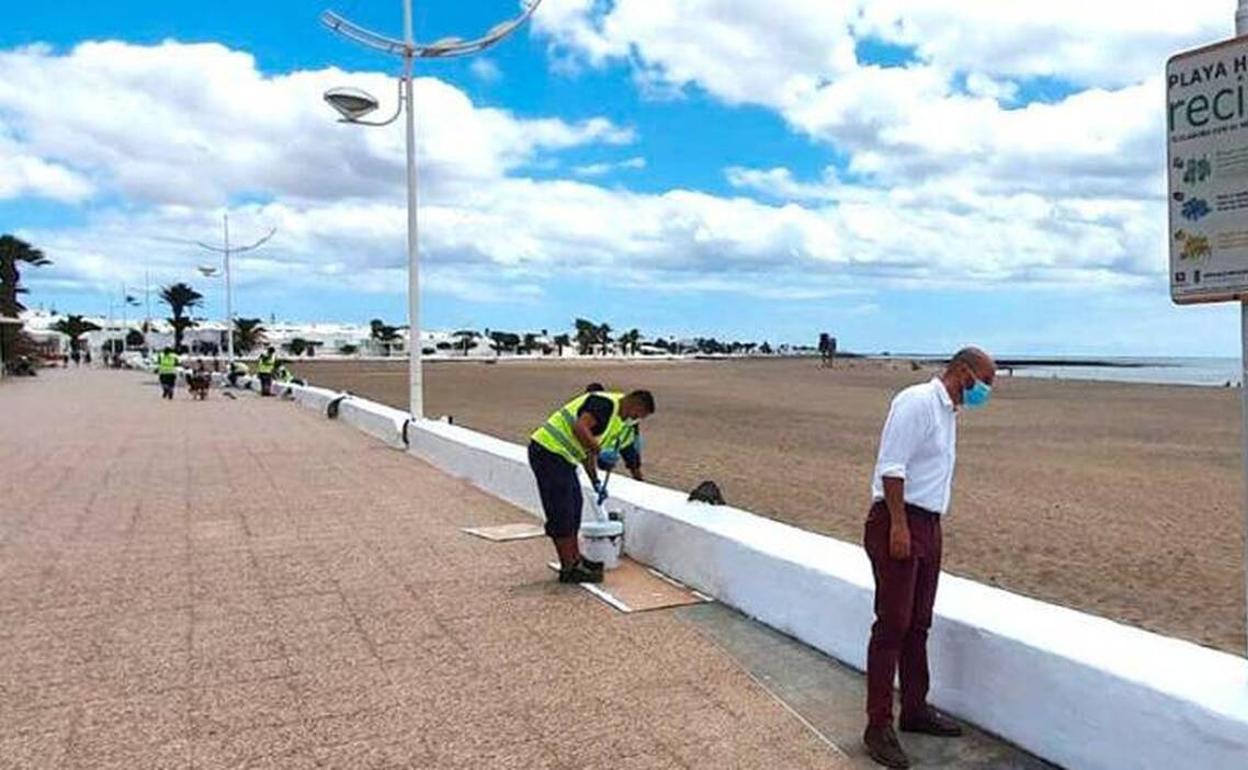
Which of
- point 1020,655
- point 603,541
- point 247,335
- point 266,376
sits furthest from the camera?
point 247,335

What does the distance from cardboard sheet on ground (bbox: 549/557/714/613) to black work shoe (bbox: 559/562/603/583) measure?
3cm

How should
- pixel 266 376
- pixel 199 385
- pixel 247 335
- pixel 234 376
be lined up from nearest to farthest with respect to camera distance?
pixel 199 385 → pixel 266 376 → pixel 234 376 → pixel 247 335

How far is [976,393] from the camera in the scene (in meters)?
3.70

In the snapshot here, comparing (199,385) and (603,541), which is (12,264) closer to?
(199,385)

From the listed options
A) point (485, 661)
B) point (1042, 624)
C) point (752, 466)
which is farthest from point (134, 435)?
point (1042, 624)

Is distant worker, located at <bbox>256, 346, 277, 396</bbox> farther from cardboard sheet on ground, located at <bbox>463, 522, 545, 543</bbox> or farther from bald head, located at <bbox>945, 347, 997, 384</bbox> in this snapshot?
bald head, located at <bbox>945, 347, 997, 384</bbox>

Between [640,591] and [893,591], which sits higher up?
[893,591]

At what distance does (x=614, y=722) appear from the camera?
4.00 meters

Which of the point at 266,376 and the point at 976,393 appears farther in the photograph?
the point at 266,376

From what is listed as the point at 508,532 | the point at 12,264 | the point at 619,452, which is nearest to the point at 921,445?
the point at 619,452

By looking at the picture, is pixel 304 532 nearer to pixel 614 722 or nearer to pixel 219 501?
pixel 219 501

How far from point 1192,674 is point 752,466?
10.6 m

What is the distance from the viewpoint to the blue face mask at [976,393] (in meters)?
3.69

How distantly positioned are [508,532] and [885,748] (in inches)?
177
